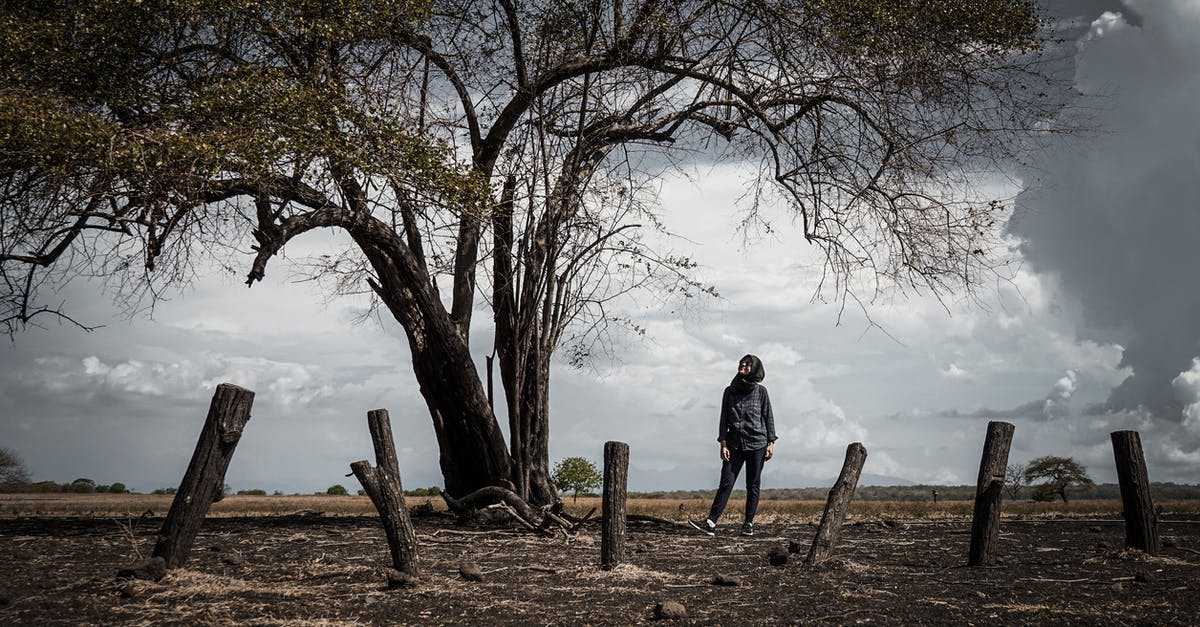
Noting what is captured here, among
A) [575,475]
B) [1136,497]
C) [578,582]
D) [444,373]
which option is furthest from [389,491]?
[575,475]

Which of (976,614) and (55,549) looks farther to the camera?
(55,549)

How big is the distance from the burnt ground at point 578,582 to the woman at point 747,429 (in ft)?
2.95

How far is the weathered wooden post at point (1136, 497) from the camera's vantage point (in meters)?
9.52

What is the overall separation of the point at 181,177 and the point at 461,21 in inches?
234

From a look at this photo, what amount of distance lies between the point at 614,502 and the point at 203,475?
3877 millimetres

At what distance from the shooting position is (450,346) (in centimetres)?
1334

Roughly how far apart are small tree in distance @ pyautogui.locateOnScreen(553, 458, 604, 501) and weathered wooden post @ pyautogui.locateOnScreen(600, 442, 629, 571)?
2118 centimetres

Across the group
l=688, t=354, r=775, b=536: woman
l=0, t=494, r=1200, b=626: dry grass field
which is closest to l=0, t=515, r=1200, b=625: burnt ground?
l=0, t=494, r=1200, b=626: dry grass field

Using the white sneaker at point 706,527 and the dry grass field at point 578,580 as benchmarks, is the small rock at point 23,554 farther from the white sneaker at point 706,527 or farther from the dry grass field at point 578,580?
the white sneaker at point 706,527

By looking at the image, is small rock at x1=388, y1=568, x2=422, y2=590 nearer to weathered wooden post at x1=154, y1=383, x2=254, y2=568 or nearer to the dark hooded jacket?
weathered wooden post at x1=154, y1=383, x2=254, y2=568

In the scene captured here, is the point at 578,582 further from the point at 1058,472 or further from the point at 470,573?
the point at 1058,472

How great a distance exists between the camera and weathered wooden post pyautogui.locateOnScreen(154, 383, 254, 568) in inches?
324

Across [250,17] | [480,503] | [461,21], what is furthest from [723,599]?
[461,21]

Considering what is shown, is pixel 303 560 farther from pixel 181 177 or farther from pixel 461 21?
pixel 461 21
